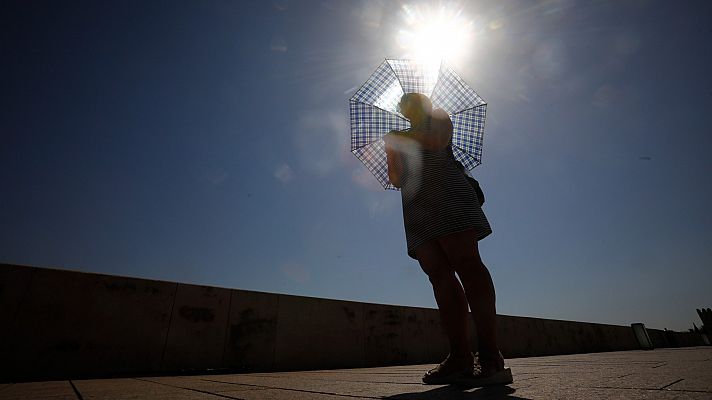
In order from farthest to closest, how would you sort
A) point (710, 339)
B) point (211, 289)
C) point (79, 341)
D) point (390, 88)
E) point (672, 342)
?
point (710, 339)
point (672, 342)
point (211, 289)
point (79, 341)
point (390, 88)

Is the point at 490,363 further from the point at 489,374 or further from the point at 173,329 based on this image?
the point at 173,329

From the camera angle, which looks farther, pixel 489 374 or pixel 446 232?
pixel 446 232

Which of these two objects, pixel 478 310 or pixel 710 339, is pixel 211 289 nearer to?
pixel 478 310

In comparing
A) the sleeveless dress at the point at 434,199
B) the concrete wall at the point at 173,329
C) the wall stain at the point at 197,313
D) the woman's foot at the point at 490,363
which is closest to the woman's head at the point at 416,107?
the sleeveless dress at the point at 434,199

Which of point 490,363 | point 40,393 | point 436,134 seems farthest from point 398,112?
point 40,393

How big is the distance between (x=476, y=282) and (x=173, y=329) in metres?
3.81

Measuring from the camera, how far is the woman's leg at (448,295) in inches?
79.0

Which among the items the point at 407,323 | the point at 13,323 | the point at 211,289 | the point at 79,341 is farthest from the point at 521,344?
the point at 13,323

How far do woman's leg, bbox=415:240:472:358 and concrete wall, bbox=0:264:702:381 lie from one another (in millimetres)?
3255

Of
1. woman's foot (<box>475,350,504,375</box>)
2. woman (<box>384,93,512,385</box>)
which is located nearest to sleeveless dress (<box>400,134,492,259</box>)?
woman (<box>384,93,512,385</box>)

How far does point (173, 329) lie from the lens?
3.96m

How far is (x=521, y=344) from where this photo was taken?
8.23 m

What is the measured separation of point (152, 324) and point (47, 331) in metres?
0.94

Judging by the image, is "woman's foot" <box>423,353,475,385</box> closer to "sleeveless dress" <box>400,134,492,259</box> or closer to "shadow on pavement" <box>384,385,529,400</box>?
"shadow on pavement" <box>384,385,529,400</box>
